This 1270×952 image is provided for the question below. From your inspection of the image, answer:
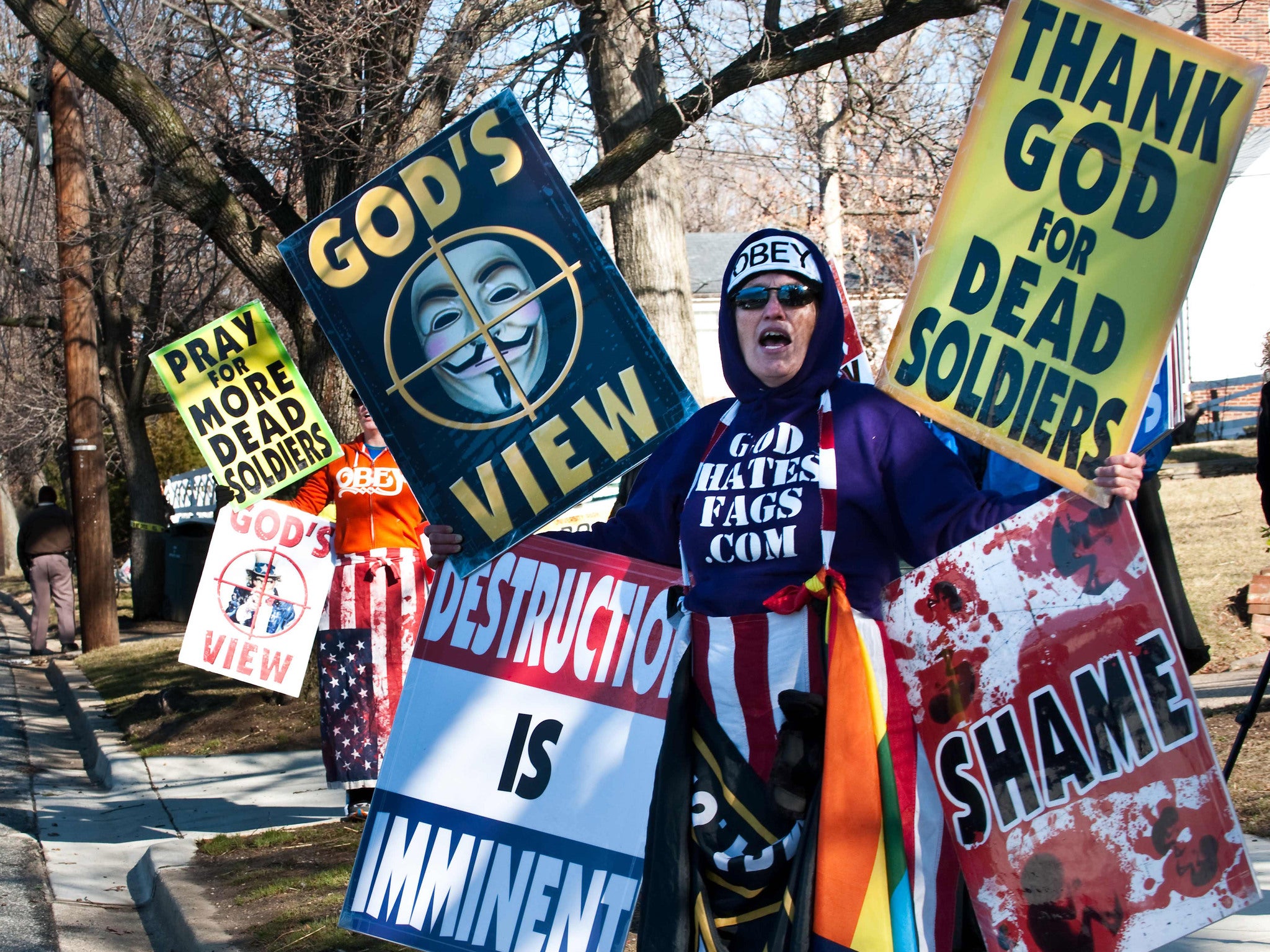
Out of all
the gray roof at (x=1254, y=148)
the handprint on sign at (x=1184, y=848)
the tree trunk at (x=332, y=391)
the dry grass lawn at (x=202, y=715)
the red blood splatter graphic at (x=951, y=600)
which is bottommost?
the dry grass lawn at (x=202, y=715)

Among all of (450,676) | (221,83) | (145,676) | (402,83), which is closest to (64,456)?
(145,676)

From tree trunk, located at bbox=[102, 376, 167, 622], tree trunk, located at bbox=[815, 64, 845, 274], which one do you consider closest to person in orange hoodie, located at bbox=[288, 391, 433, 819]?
tree trunk, located at bbox=[815, 64, 845, 274]

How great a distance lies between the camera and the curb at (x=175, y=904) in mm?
4906

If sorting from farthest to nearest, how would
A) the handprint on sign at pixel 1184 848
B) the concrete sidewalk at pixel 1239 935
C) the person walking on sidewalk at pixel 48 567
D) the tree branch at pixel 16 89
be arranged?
the tree branch at pixel 16 89, the person walking on sidewalk at pixel 48 567, the concrete sidewalk at pixel 1239 935, the handprint on sign at pixel 1184 848

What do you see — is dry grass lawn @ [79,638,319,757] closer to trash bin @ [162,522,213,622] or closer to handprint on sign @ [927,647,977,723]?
trash bin @ [162,522,213,622]

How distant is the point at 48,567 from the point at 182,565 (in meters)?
2.62

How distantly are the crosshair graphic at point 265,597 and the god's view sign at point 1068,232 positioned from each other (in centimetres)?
500

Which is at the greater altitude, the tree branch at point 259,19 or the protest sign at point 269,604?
the tree branch at point 259,19

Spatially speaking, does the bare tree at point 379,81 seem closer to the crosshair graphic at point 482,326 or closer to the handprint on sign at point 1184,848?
the crosshair graphic at point 482,326

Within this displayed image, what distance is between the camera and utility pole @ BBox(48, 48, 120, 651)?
15.7m

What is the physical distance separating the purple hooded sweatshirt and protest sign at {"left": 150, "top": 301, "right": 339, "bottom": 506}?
427 centimetres

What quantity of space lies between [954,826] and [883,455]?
0.74 m

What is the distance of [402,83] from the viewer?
8305 millimetres

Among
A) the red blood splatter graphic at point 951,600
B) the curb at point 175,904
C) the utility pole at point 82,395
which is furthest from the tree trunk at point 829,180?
the red blood splatter graphic at point 951,600
